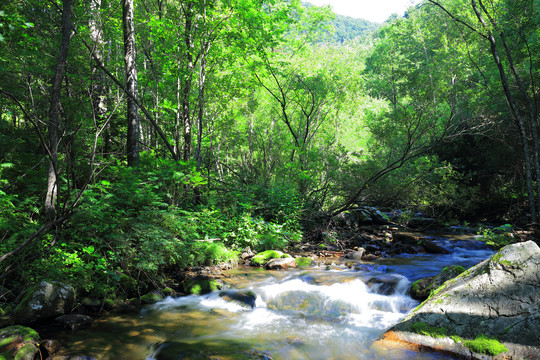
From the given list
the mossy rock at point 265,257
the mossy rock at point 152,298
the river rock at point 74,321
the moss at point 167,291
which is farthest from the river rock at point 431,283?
the river rock at point 74,321

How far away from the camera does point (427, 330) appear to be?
167 inches

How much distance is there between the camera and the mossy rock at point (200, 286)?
665 cm

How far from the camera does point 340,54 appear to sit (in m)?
18.6

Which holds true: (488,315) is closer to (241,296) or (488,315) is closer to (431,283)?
(431,283)

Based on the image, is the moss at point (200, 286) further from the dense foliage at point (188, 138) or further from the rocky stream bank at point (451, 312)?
the dense foliage at point (188, 138)

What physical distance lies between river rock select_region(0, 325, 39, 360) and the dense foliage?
71 cm

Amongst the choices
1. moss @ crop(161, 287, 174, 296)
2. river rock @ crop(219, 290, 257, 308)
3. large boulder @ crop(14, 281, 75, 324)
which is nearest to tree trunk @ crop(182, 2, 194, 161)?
moss @ crop(161, 287, 174, 296)

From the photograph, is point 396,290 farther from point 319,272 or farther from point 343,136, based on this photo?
point 343,136

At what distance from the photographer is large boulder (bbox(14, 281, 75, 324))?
4578mm

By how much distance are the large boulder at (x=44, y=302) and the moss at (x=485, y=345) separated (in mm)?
5955

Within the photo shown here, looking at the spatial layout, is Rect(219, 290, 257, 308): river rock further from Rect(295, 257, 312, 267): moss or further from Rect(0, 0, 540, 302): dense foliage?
Rect(295, 257, 312, 267): moss

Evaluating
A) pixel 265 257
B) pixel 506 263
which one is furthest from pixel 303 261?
pixel 506 263

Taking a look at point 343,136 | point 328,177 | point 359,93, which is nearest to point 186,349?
point 328,177

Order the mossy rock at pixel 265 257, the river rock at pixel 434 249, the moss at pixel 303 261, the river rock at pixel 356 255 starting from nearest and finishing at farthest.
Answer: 1. the mossy rock at pixel 265 257
2. the moss at pixel 303 261
3. the river rock at pixel 356 255
4. the river rock at pixel 434 249
